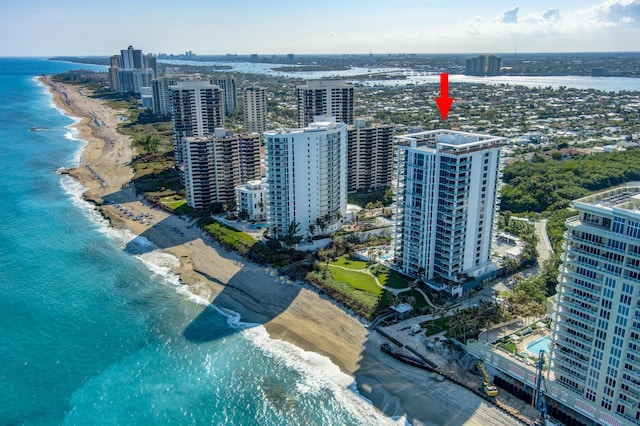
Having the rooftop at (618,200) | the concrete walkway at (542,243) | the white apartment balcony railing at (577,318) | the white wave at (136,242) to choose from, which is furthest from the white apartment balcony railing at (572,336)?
the white wave at (136,242)

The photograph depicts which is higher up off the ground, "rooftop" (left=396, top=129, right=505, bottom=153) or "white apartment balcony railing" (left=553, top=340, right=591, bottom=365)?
"rooftop" (left=396, top=129, right=505, bottom=153)

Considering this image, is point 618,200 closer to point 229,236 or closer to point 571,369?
point 571,369

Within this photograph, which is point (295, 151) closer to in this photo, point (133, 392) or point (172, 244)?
point (172, 244)

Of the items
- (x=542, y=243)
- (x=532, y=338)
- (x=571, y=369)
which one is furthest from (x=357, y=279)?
(x=542, y=243)

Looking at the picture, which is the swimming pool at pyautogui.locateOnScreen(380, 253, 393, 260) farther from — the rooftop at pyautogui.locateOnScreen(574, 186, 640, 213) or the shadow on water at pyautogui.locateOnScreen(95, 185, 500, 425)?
the rooftop at pyautogui.locateOnScreen(574, 186, 640, 213)

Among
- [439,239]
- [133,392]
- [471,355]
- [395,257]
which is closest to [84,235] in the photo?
[133,392]

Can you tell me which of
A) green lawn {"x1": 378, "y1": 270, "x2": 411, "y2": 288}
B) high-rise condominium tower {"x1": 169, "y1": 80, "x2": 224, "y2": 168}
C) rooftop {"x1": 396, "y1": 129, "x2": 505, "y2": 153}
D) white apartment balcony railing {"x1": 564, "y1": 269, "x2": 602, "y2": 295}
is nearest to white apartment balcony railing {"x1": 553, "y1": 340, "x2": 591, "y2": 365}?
white apartment balcony railing {"x1": 564, "y1": 269, "x2": 602, "y2": 295}

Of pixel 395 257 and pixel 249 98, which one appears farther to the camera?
pixel 249 98
